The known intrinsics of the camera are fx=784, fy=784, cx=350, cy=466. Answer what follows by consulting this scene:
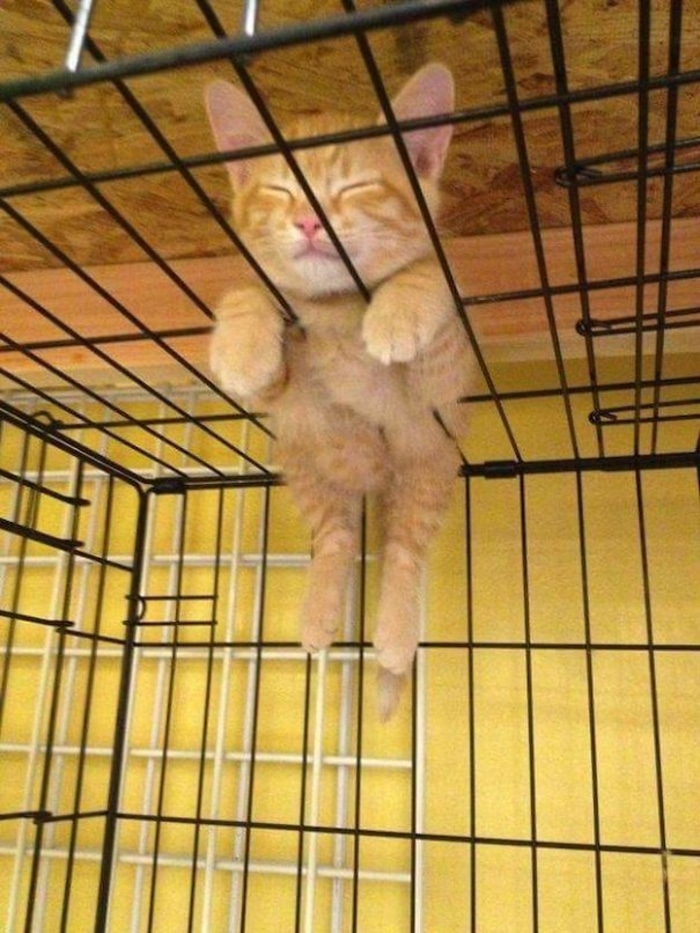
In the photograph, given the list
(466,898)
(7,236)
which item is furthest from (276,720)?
(7,236)

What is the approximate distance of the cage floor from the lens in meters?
1.01

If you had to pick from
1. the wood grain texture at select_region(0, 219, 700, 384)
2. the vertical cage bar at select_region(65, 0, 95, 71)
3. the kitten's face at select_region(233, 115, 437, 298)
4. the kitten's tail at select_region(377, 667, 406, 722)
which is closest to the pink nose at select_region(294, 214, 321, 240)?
the kitten's face at select_region(233, 115, 437, 298)

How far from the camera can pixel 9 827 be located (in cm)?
122

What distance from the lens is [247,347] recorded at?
2.37 ft

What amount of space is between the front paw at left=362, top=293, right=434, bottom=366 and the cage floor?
419 mm

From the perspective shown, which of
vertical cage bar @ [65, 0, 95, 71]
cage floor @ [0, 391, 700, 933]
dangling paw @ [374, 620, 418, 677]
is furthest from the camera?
cage floor @ [0, 391, 700, 933]

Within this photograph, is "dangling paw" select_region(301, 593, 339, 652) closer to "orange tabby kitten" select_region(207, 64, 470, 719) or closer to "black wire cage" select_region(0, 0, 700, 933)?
"orange tabby kitten" select_region(207, 64, 470, 719)

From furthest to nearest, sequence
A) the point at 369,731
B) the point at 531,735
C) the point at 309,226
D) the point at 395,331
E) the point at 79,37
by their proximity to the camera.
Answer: the point at 369,731 → the point at 531,735 → the point at 309,226 → the point at 395,331 → the point at 79,37

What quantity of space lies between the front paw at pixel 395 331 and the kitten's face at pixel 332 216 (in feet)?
0.38

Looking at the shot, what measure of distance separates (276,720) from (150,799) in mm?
223

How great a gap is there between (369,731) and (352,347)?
1.99 feet

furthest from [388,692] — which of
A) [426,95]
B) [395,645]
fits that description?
[426,95]

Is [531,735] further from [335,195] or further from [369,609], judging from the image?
[335,195]

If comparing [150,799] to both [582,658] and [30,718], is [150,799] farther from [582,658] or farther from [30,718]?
[582,658]
